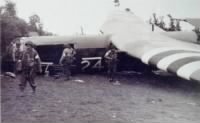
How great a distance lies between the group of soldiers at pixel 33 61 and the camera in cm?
1073

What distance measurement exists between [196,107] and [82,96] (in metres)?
2.99

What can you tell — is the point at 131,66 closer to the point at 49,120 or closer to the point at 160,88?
the point at 160,88

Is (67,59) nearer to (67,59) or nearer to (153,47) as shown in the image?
(67,59)

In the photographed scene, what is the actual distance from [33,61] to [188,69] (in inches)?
203

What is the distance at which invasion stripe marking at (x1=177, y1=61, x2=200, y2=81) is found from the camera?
22.3 ft

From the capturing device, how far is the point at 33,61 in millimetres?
10828

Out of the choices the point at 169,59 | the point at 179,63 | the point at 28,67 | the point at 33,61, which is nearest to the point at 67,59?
the point at 33,61

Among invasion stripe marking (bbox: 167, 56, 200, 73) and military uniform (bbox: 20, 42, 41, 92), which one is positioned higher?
invasion stripe marking (bbox: 167, 56, 200, 73)

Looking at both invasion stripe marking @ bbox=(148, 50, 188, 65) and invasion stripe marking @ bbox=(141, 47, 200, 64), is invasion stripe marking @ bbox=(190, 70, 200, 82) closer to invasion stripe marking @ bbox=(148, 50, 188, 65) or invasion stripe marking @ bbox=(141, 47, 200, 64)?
invasion stripe marking @ bbox=(148, 50, 188, 65)

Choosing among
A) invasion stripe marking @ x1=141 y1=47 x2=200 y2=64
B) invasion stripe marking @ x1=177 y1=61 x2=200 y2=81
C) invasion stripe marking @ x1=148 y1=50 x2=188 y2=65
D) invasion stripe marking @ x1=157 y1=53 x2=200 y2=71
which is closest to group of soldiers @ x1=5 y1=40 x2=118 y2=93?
invasion stripe marking @ x1=141 y1=47 x2=200 y2=64

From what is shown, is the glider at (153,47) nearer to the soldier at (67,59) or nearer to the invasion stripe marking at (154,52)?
the invasion stripe marking at (154,52)

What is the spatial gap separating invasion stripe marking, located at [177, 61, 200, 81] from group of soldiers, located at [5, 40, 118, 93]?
191 inches

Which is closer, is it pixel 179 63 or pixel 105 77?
pixel 179 63

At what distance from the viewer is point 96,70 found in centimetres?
1522
